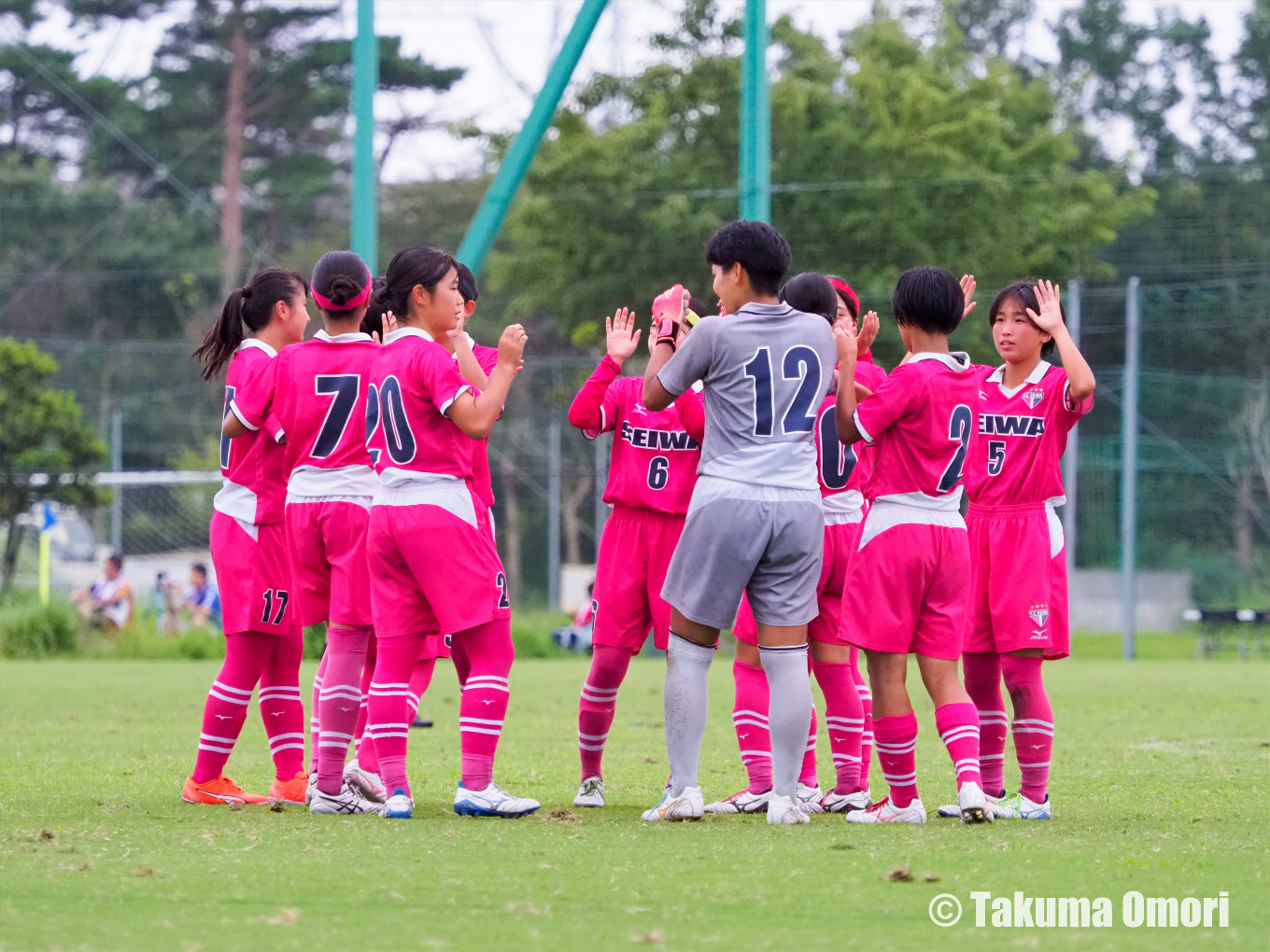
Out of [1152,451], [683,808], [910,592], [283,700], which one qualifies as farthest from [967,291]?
[1152,451]

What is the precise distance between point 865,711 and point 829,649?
69 cm

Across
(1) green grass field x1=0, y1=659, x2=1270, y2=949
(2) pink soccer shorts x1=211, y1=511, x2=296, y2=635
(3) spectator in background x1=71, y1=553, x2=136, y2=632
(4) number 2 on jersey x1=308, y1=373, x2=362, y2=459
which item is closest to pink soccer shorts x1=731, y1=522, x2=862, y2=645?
(1) green grass field x1=0, y1=659, x2=1270, y2=949

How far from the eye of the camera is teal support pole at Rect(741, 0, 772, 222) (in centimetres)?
1709

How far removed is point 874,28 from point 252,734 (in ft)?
74.4

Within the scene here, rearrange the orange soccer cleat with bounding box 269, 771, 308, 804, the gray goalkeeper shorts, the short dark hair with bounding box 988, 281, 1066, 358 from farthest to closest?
the orange soccer cleat with bounding box 269, 771, 308, 804 → the short dark hair with bounding box 988, 281, 1066, 358 → the gray goalkeeper shorts

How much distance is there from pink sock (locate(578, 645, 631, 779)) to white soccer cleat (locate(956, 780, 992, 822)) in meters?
1.31

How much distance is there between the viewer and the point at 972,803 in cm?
526

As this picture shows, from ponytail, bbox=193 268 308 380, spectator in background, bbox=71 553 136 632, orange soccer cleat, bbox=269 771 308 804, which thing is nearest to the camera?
orange soccer cleat, bbox=269 771 308 804

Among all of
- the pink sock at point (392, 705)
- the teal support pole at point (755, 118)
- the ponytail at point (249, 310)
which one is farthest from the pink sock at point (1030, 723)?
the teal support pole at point (755, 118)

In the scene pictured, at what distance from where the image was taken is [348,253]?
5.82m

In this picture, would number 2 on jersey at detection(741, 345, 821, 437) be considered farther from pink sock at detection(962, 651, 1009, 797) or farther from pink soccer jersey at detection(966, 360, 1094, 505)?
pink sock at detection(962, 651, 1009, 797)

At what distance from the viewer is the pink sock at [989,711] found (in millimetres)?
5793

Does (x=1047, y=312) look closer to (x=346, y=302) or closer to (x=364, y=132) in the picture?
(x=346, y=302)

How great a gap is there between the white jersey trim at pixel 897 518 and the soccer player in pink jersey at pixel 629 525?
0.74 meters
